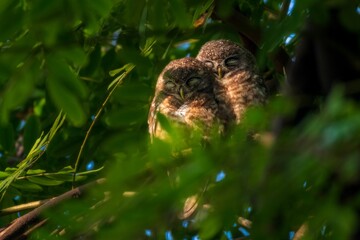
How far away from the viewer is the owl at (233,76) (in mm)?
4051

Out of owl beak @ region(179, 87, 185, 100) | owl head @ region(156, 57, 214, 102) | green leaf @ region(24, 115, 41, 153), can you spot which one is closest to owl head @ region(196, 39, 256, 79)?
owl head @ region(156, 57, 214, 102)

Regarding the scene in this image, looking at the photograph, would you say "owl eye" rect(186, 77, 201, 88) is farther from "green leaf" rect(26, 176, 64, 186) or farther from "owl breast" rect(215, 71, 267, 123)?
"green leaf" rect(26, 176, 64, 186)

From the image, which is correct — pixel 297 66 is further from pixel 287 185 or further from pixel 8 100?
pixel 8 100

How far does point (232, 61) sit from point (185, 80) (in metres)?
0.33

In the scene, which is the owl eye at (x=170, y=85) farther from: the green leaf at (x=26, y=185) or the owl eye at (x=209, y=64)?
the green leaf at (x=26, y=185)

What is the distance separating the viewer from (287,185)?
5.54 ft

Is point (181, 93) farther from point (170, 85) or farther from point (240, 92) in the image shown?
point (240, 92)

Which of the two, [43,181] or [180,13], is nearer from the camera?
[180,13]

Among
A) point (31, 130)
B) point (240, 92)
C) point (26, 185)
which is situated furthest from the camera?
point (31, 130)

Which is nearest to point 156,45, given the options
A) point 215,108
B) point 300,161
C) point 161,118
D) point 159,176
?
point 215,108

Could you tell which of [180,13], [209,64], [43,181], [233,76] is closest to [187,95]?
[233,76]

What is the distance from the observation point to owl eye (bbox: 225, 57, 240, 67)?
14.7 feet

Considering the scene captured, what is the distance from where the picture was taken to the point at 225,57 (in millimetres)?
4508

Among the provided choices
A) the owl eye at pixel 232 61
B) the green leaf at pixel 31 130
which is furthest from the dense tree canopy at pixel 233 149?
the owl eye at pixel 232 61
